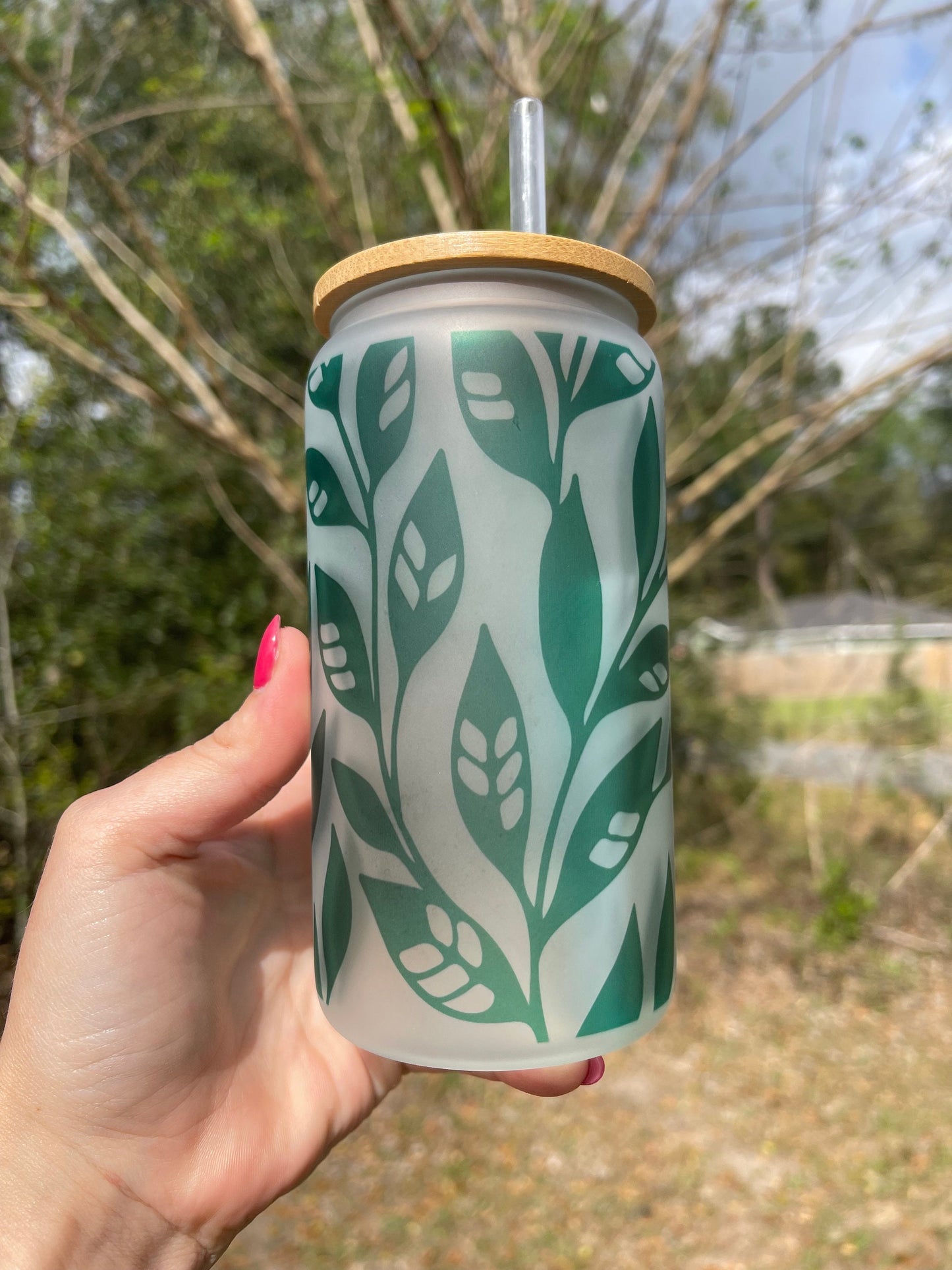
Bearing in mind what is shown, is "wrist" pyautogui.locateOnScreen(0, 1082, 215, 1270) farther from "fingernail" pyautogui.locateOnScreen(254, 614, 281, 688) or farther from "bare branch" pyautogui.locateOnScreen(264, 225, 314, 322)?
"bare branch" pyautogui.locateOnScreen(264, 225, 314, 322)

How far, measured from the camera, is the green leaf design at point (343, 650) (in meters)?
0.97

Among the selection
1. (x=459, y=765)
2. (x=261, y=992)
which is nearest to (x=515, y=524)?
(x=459, y=765)

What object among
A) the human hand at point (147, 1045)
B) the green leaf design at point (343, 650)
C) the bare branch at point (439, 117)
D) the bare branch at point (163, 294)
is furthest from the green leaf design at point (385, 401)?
the bare branch at point (163, 294)

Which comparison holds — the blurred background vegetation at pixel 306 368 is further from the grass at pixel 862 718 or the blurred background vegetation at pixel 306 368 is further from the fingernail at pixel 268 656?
the fingernail at pixel 268 656

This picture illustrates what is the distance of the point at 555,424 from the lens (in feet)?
3.09

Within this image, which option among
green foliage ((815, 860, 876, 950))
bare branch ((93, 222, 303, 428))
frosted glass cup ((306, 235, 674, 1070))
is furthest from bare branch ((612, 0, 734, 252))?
green foliage ((815, 860, 876, 950))

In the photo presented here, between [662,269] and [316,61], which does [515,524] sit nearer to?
[662,269]

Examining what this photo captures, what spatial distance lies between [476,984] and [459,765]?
243 mm

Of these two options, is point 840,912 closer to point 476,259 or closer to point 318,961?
point 318,961

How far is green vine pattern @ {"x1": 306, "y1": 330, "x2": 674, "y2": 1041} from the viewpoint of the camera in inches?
36.3

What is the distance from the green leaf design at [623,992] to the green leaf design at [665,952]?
0.14ft

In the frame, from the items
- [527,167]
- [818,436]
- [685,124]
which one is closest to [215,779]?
[527,167]

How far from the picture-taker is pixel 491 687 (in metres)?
0.92

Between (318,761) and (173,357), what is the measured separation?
1960mm
